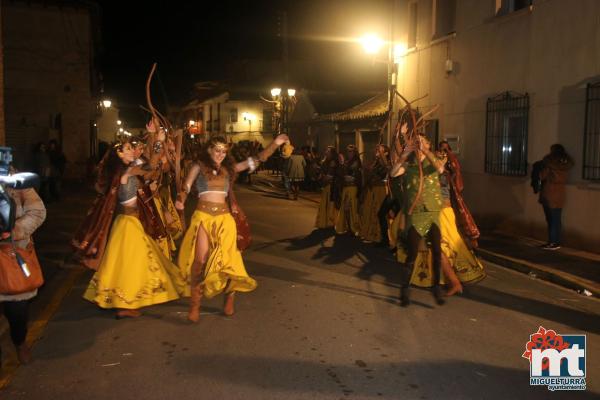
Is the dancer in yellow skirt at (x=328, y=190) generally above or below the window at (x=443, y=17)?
below

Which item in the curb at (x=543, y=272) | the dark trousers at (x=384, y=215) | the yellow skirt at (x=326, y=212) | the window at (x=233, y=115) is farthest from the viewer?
the window at (x=233, y=115)

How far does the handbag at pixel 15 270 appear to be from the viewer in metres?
4.63

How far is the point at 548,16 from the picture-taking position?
1177 cm

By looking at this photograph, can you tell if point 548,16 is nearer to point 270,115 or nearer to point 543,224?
point 543,224

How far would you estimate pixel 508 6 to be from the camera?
13.6m

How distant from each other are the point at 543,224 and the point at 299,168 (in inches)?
482

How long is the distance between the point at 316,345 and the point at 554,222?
6.78 meters

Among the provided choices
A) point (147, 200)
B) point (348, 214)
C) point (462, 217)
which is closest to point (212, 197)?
point (147, 200)


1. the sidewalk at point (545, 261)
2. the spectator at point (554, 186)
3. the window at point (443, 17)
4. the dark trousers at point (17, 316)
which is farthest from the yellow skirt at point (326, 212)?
the dark trousers at point (17, 316)

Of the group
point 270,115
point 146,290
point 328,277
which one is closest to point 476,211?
point 328,277

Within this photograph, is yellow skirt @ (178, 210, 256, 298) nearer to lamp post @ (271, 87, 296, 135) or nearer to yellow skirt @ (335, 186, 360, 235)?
yellow skirt @ (335, 186, 360, 235)

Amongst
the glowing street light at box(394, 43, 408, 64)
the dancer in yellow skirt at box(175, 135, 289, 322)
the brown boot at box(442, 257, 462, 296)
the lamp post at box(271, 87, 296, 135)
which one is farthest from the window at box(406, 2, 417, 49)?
the dancer in yellow skirt at box(175, 135, 289, 322)

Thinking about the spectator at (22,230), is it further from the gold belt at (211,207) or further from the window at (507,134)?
the window at (507,134)

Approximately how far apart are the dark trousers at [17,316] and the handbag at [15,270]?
0.49 feet
